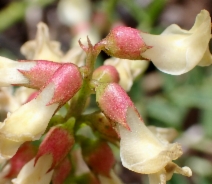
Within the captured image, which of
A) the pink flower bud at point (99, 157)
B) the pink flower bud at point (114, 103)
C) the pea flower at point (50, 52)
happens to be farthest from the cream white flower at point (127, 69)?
the pink flower bud at point (114, 103)

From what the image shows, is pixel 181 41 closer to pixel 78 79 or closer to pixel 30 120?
pixel 78 79

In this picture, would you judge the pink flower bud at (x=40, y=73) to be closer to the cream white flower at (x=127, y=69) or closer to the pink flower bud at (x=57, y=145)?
the pink flower bud at (x=57, y=145)

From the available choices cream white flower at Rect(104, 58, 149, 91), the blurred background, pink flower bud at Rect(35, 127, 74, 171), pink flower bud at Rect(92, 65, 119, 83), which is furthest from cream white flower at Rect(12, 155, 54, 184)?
the blurred background

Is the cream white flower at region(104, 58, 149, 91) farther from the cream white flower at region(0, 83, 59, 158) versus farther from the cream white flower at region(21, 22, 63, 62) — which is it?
the cream white flower at region(0, 83, 59, 158)

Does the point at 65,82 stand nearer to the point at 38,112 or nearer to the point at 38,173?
the point at 38,112

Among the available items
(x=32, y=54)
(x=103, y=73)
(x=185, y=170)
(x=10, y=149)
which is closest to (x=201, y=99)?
(x=32, y=54)

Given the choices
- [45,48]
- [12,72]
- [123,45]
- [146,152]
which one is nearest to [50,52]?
[45,48]
